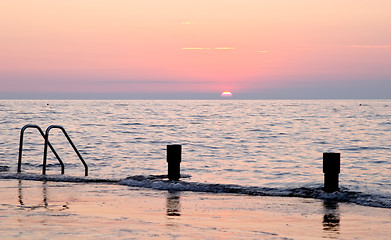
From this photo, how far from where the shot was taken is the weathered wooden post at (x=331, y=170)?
1288 centimetres

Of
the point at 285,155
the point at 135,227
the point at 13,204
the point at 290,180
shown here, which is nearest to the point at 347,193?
the point at 135,227

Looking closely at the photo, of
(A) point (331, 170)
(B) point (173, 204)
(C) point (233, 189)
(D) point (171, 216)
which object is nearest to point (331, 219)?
(D) point (171, 216)

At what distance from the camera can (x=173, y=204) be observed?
436 inches

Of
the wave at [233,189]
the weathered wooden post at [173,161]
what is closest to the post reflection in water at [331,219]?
the wave at [233,189]

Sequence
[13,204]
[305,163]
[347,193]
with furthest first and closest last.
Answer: [305,163] < [347,193] < [13,204]

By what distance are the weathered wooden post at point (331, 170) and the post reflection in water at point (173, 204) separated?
3.18 metres

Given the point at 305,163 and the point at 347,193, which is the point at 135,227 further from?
the point at 305,163

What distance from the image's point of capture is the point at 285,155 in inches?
1304

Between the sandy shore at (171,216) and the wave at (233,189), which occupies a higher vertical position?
the wave at (233,189)

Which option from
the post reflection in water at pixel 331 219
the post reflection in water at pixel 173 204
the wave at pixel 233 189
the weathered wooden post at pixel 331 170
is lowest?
the post reflection in water at pixel 331 219

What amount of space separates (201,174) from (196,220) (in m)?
14.5

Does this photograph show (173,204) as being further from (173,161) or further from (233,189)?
(173,161)

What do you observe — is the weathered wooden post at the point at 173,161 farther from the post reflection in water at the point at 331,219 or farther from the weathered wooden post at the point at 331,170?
the post reflection in water at the point at 331,219

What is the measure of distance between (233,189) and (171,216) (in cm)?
430
